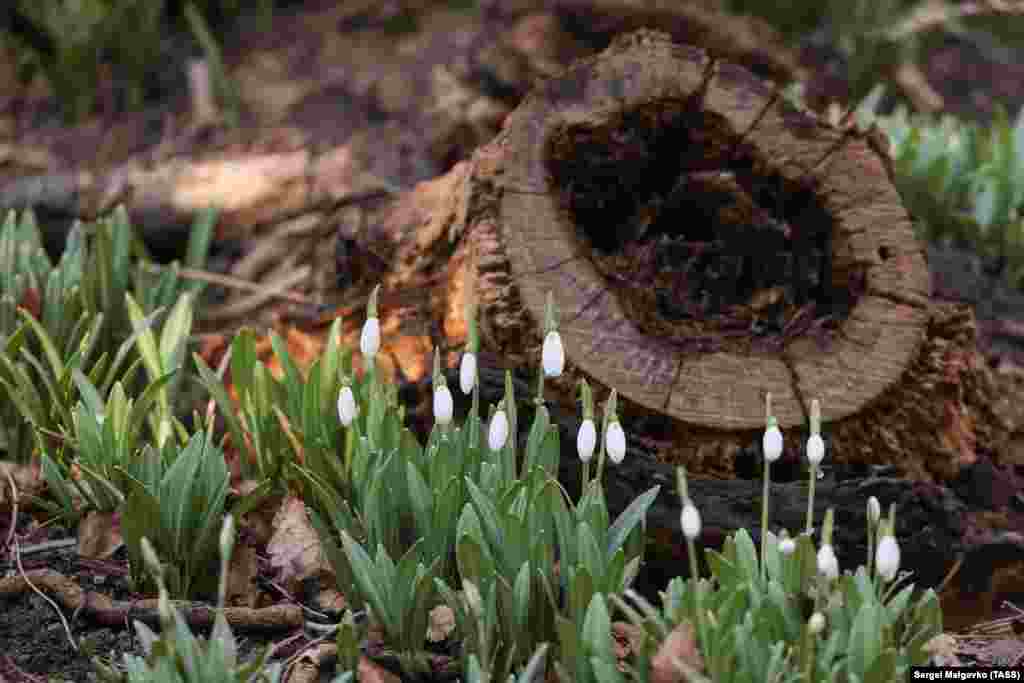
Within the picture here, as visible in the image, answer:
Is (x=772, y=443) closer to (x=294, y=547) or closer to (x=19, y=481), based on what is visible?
(x=294, y=547)

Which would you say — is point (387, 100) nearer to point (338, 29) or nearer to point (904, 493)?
point (338, 29)

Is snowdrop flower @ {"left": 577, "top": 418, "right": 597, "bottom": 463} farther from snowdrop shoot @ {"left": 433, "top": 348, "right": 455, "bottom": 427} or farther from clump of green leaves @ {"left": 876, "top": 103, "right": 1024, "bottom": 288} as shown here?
clump of green leaves @ {"left": 876, "top": 103, "right": 1024, "bottom": 288}

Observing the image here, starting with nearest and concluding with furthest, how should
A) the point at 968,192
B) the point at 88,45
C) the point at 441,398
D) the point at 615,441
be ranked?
1. the point at 615,441
2. the point at 441,398
3. the point at 968,192
4. the point at 88,45

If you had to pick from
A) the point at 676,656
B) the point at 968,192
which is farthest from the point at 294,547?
the point at 968,192

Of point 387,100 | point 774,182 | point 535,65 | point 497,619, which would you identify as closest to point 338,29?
point 387,100

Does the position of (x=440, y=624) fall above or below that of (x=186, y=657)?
below

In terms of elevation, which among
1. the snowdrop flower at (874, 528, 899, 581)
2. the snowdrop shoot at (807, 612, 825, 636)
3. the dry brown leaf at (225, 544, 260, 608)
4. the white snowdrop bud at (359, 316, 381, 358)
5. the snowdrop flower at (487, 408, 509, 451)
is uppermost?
the white snowdrop bud at (359, 316, 381, 358)

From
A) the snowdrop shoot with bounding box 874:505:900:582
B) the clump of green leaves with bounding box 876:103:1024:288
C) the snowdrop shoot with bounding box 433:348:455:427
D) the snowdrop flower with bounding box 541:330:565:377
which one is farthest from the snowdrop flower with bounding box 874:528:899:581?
the clump of green leaves with bounding box 876:103:1024:288
